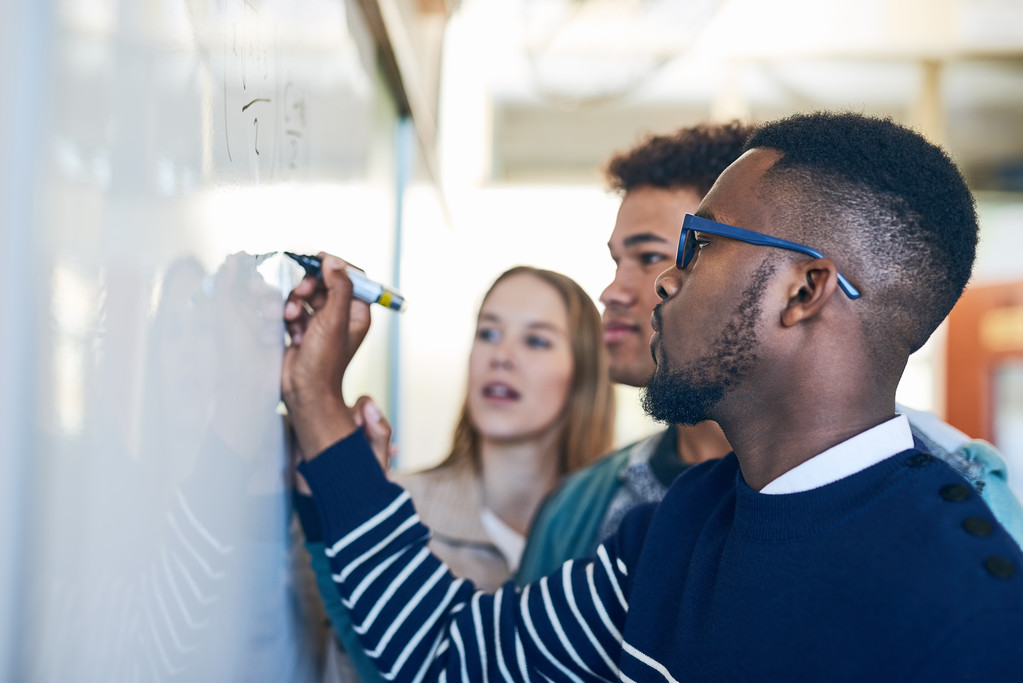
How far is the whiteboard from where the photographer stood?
41 cm

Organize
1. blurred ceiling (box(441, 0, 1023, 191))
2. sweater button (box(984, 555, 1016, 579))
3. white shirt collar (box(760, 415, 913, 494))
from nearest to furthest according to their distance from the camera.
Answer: sweater button (box(984, 555, 1016, 579))
white shirt collar (box(760, 415, 913, 494))
blurred ceiling (box(441, 0, 1023, 191))

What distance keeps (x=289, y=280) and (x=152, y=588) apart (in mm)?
426

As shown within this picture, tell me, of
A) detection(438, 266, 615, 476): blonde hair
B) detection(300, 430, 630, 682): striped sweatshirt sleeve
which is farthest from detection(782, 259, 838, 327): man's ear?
detection(438, 266, 615, 476): blonde hair

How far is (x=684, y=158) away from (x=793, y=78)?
3284 mm

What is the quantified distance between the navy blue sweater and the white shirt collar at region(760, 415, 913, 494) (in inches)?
0.5

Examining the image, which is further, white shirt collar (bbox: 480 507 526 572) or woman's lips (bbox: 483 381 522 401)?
woman's lips (bbox: 483 381 522 401)

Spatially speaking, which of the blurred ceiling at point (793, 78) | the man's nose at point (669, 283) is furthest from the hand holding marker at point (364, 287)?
the blurred ceiling at point (793, 78)

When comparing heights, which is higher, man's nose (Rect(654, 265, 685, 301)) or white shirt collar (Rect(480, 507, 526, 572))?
man's nose (Rect(654, 265, 685, 301))

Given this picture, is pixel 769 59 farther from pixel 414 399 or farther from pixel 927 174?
pixel 927 174

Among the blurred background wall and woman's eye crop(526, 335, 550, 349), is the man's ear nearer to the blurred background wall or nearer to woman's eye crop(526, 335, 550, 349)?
the blurred background wall

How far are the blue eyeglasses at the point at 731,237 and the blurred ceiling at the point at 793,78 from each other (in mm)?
2095

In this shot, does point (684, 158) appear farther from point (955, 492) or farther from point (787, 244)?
point (955, 492)

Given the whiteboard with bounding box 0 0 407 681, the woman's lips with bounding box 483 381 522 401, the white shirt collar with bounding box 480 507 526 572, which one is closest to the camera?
the whiteboard with bounding box 0 0 407 681

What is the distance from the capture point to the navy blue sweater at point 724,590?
605mm
